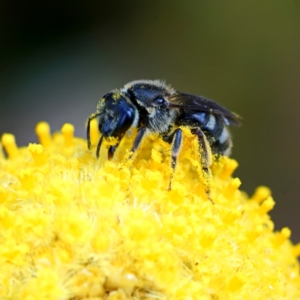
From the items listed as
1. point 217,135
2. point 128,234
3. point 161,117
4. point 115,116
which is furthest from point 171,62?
point 128,234

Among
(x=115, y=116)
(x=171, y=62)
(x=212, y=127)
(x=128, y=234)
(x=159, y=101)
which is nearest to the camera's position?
(x=128, y=234)

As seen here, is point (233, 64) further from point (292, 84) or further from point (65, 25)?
point (65, 25)

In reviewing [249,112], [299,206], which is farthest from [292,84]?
[299,206]

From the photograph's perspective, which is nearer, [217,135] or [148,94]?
[148,94]

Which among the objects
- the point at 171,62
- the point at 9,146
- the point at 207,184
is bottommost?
the point at 207,184

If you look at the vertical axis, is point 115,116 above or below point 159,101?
below

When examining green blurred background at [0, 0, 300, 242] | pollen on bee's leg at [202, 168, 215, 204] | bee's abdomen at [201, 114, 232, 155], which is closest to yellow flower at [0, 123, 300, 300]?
pollen on bee's leg at [202, 168, 215, 204]

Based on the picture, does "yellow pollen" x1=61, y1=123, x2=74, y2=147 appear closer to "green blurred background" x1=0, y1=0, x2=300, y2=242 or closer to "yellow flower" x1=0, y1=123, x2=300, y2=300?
"yellow flower" x1=0, y1=123, x2=300, y2=300

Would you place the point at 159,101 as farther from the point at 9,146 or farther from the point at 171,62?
the point at 171,62
